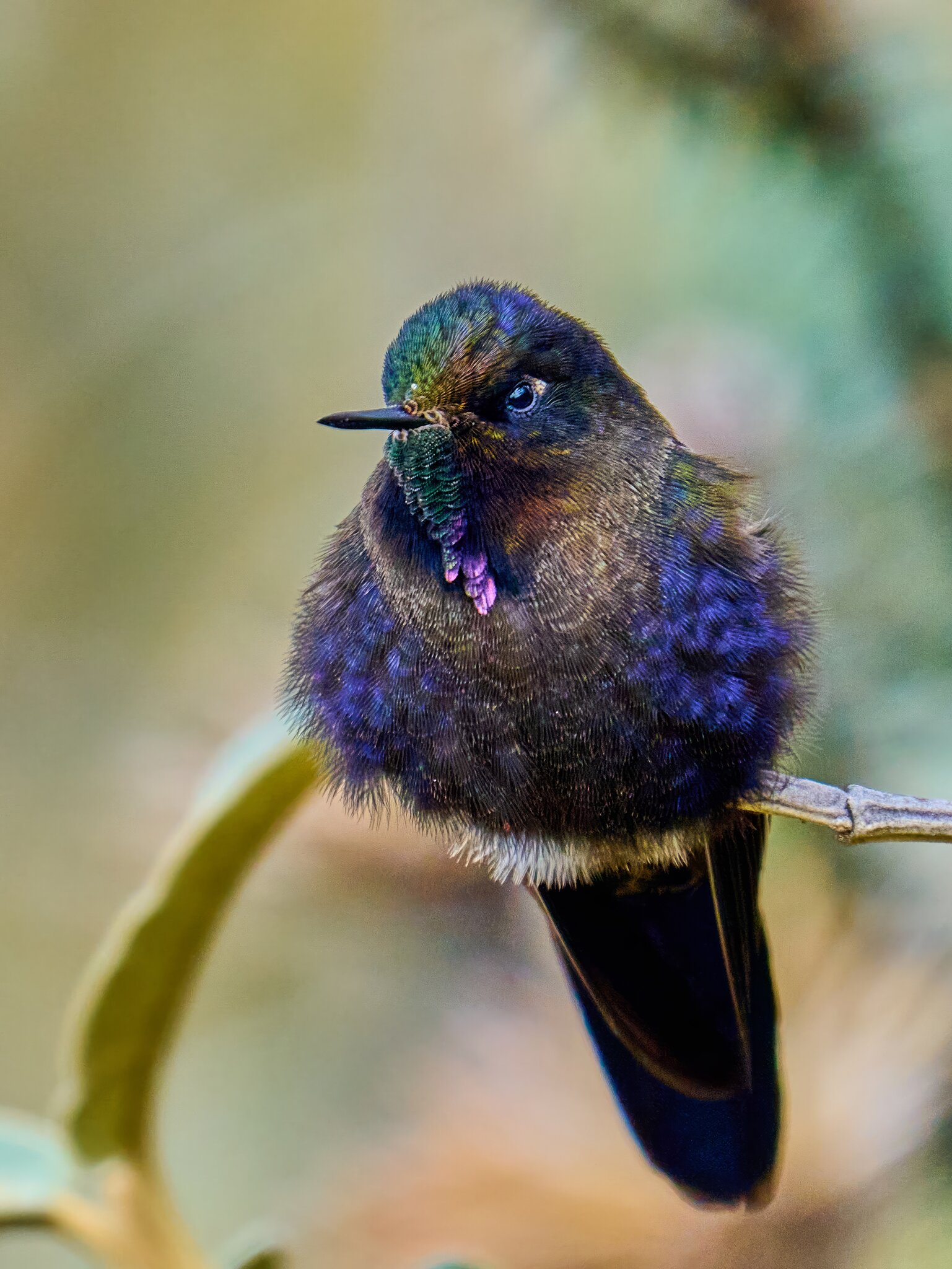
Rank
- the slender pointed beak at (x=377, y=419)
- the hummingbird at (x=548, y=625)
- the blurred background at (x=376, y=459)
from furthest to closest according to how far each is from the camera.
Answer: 1. the blurred background at (x=376, y=459)
2. the hummingbird at (x=548, y=625)
3. the slender pointed beak at (x=377, y=419)

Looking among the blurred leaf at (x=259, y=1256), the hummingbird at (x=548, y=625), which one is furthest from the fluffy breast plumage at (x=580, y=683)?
the blurred leaf at (x=259, y=1256)

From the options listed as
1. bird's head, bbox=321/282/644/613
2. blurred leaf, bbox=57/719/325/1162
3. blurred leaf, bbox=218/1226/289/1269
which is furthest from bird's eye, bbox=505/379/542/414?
blurred leaf, bbox=218/1226/289/1269

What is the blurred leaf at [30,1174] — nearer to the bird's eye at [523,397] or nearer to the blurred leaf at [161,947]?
the blurred leaf at [161,947]

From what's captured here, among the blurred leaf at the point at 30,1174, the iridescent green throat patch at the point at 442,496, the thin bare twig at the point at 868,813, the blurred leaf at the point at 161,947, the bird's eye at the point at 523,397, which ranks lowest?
the blurred leaf at the point at 30,1174

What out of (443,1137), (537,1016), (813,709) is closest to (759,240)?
(813,709)

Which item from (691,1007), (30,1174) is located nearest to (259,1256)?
(30,1174)

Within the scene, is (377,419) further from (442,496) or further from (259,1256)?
(259,1256)

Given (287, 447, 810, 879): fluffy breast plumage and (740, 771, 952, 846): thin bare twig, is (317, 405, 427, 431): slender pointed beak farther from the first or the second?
(740, 771, 952, 846): thin bare twig
